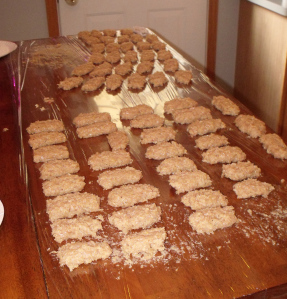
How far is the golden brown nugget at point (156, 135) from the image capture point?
67.9 inches

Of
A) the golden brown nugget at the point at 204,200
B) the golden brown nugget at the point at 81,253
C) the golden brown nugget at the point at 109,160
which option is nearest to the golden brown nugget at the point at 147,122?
the golden brown nugget at the point at 109,160

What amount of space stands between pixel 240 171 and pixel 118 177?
468 mm

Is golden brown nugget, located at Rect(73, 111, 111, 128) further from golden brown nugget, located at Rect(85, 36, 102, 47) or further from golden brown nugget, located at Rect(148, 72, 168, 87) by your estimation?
golden brown nugget, located at Rect(85, 36, 102, 47)

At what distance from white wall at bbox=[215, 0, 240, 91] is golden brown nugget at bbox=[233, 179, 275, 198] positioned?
9.66 ft

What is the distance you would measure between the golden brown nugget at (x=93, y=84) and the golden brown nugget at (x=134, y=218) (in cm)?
109

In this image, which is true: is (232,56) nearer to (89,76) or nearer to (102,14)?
(102,14)

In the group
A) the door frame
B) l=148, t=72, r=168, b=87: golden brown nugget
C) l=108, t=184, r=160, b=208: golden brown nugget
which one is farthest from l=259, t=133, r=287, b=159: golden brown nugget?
the door frame

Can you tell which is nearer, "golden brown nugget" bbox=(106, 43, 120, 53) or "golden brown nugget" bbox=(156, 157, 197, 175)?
"golden brown nugget" bbox=(156, 157, 197, 175)

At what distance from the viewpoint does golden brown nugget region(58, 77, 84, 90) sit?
223cm

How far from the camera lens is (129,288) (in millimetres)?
1046

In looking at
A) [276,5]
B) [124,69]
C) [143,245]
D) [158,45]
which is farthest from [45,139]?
[276,5]

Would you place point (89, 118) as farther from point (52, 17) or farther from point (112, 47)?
point (52, 17)

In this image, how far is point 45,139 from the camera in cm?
172

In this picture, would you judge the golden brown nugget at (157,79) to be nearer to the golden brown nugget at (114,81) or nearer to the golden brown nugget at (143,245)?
the golden brown nugget at (114,81)
